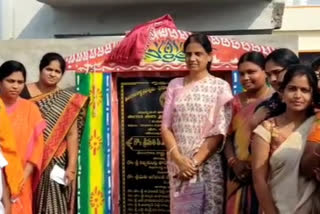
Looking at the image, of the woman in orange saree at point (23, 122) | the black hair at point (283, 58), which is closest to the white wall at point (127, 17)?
the woman in orange saree at point (23, 122)

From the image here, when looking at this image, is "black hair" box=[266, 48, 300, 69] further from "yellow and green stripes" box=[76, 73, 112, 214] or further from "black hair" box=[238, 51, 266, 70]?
"yellow and green stripes" box=[76, 73, 112, 214]

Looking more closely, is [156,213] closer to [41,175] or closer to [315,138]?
[41,175]

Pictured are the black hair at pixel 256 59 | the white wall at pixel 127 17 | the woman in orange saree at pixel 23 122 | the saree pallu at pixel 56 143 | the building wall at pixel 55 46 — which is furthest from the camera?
the white wall at pixel 127 17

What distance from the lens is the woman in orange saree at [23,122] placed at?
4844 millimetres

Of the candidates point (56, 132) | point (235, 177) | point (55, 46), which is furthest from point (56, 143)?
point (235, 177)

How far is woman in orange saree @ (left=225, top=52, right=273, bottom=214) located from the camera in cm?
423

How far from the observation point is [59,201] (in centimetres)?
513

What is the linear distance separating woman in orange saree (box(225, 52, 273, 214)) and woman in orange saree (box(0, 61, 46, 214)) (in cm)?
134

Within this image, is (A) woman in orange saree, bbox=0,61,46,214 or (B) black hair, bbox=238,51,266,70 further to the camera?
(A) woman in orange saree, bbox=0,61,46,214

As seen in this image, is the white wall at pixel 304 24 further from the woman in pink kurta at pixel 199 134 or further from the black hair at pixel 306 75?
the black hair at pixel 306 75

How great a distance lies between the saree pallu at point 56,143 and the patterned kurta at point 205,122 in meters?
1.03

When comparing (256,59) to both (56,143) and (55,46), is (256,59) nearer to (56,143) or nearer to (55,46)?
(56,143)

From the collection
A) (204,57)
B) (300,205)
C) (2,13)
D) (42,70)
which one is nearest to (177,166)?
(204,57)

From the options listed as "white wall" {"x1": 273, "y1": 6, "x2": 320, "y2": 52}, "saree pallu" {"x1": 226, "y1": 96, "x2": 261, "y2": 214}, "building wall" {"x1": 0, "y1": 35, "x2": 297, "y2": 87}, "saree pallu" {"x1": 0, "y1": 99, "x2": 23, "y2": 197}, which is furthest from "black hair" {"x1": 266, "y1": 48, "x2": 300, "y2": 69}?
"white wall" {"x1": 273, "y1": 6, "x2": 320, "y2": 52}
